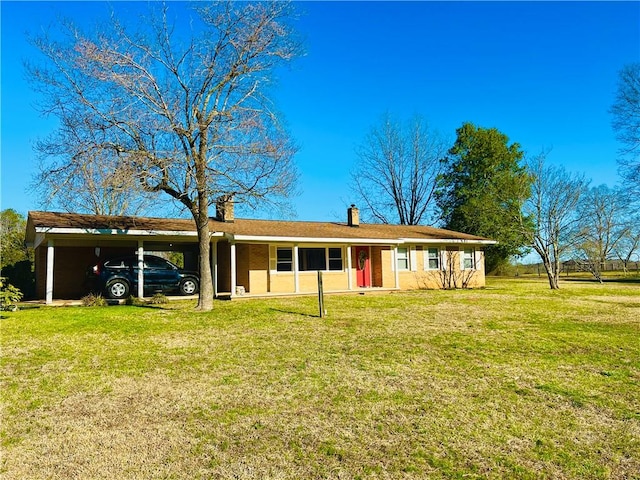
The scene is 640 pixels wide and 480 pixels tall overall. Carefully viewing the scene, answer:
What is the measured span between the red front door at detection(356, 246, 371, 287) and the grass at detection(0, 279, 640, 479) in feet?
36.1

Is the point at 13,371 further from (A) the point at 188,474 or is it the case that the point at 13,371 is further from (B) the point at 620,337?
(B) the point at 620,337

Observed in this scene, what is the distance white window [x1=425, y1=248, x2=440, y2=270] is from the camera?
72.9ft

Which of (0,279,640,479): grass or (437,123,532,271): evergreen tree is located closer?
(0,279,640,479): grass

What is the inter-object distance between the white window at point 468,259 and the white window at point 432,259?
1.88 meters

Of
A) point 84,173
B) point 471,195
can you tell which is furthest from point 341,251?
point 471,195

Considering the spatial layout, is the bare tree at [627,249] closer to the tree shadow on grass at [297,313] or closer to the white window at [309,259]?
the white window at [309,259]

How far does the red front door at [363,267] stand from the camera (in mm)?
20938

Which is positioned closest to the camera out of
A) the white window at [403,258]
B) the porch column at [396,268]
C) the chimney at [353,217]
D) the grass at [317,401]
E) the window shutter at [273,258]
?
the grass at [317,401]

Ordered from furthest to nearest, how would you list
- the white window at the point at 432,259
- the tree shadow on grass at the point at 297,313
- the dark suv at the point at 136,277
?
the white window at the point at 432,259, the dark suv at the point at 136,277, the tree shadow on grass at the point at 297,313

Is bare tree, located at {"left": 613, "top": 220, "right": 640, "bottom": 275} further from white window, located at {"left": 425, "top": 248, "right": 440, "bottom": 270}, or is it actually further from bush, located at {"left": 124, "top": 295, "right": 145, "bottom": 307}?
bush, located at {"left": 124, "top": 295, "right": 145, "bottom": 307}

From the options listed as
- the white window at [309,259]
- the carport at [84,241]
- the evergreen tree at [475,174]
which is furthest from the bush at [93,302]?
the evergreen tree at [475,174]

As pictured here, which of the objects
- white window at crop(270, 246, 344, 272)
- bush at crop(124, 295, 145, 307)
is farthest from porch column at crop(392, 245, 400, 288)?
bush at crop(124, 295, 145, 307)

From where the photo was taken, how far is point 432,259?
73.5ft

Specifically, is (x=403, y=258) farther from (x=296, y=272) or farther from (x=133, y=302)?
(x=133, y=302)
